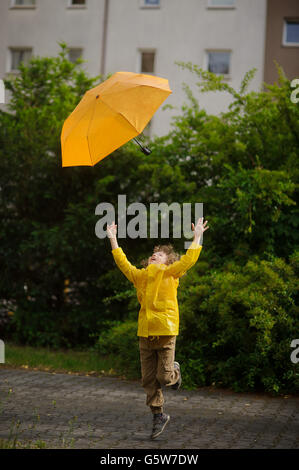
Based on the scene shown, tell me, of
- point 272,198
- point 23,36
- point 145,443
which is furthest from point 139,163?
point 23,36

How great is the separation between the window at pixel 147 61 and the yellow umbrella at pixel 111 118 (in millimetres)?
19528

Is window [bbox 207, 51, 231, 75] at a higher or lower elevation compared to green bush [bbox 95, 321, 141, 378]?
higher

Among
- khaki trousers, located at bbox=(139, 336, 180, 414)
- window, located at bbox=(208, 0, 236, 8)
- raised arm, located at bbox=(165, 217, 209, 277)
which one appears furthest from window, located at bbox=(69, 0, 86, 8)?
khaki trousers, located at bbox=(139, 336, 180, 414)

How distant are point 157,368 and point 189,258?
103 cm

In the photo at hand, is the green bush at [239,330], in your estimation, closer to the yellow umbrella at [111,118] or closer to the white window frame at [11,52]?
the yellow umbrella at [111,118]

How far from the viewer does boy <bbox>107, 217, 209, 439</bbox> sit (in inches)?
214

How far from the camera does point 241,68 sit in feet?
79.6

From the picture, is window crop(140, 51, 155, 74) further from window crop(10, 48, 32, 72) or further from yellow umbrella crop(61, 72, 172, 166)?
yellow umbrella crop(61, 72, 172, 166)

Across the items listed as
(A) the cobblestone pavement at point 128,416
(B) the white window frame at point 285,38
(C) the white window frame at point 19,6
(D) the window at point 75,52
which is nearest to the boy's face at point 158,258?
(A) the cobblestone pavement at point 128,416

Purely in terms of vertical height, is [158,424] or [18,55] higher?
[18,55]

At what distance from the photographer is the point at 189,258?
5410mm

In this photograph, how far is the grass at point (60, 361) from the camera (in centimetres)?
934

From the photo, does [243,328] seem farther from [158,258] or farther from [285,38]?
[285,38]

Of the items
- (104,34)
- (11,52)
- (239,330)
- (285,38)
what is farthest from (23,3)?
(239,330)
